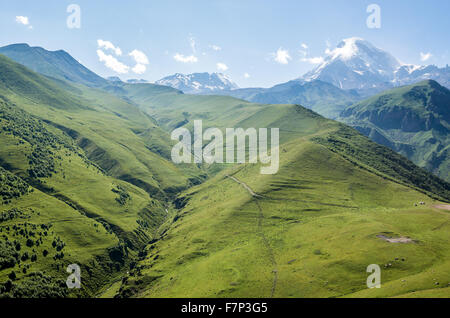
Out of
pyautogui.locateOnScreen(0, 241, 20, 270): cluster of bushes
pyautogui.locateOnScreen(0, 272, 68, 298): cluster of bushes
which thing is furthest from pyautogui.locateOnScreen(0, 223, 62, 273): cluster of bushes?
pyautogui.locateOnScreen(0, 272, 68, 298): cluster of bushes

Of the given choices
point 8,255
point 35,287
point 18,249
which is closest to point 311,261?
point 35,287

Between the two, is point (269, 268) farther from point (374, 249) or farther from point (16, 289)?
point (16, 289)

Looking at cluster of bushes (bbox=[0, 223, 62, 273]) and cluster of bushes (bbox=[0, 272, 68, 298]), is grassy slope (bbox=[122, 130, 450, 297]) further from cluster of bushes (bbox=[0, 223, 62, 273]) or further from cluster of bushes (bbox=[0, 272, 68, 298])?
cluster of bushes (bbox=[0, 223, 62, 273])

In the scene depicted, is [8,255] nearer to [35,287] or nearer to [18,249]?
[18,249]

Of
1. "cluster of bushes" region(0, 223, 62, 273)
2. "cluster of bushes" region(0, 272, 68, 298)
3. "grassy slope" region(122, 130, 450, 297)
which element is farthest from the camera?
"cluster of bushes" region(0, 223, 62, 273)

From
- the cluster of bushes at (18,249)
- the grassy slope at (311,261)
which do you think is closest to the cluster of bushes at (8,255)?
the cluster of bushes at (18,249)

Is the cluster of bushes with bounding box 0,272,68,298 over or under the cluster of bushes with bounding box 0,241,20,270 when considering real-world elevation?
under
